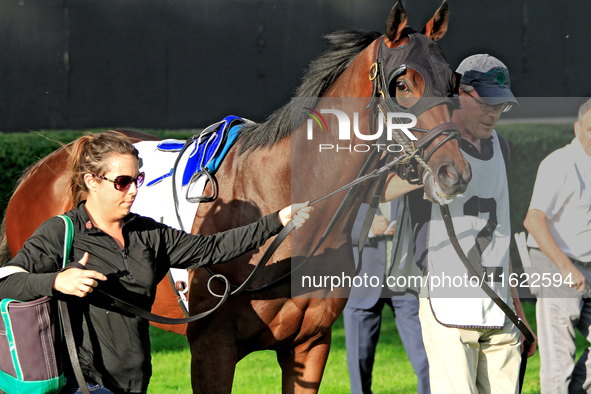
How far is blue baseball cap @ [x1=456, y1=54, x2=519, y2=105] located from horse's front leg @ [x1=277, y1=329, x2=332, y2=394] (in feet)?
4.73

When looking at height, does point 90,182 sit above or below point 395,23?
below

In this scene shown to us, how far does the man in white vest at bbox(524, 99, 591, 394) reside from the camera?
3812mm

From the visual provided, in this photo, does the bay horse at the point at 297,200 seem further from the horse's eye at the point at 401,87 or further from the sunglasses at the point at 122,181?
the sunglasses at the point at 122,181

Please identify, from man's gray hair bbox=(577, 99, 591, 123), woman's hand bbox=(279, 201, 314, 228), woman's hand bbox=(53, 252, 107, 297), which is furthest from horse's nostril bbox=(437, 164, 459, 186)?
man's gray hair bbox=(577, 99, 591, 123)

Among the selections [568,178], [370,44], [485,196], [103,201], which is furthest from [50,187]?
[568,178]

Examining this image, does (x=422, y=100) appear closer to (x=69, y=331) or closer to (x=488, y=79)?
(x=488, y=79)

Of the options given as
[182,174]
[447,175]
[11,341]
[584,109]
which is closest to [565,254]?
[584,109]

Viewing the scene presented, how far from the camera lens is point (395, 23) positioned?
101 inches

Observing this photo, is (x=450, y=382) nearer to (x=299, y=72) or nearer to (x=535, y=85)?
(x=299, y=72)

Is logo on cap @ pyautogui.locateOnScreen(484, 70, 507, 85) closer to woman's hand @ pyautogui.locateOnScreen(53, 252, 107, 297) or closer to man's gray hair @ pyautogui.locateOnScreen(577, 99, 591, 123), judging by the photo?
man's gray hair @ pyautogui.locateOnScreen(577, 99, 591, 123)

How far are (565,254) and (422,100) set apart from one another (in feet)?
6.29

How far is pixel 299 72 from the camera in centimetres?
845

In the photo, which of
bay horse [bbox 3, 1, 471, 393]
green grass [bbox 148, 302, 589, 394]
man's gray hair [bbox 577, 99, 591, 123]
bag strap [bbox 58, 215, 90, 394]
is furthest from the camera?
green grass [bbox 148, 302, 589, 394]

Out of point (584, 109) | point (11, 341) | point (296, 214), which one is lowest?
point (11, 341)
